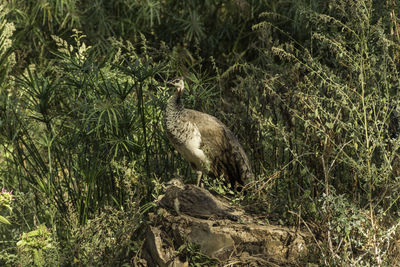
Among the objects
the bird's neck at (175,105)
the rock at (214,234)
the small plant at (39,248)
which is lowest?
the small plant at (39,248)

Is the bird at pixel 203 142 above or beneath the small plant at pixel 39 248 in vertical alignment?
above

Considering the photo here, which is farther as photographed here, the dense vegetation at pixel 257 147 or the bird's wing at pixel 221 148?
the bird's wing at pixel 221 148

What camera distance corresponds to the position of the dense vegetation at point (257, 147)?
11.0 ft

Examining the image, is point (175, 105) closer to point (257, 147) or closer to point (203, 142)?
point (203, 142)

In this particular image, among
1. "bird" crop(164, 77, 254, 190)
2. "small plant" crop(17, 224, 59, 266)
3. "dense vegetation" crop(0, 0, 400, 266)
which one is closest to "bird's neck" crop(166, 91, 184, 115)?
"bird" crop(164, 77, 254, 190)

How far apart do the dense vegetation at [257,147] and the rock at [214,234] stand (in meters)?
0.10

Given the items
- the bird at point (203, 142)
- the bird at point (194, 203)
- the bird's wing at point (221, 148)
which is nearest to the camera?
the bird at point (194, 203)

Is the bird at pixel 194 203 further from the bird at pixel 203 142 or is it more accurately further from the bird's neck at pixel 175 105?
the bird's neck at pixel 175 105

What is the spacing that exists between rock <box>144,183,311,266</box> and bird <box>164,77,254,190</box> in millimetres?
521

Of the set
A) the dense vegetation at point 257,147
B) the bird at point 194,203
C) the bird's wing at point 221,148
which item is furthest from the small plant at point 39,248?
the bird's wing at point 221,148

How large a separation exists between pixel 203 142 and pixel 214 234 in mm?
1049

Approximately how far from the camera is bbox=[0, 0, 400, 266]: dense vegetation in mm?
3346

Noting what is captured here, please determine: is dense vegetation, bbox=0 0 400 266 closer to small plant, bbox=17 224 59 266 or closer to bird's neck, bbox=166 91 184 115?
small plant, bbox=17 224 59 266

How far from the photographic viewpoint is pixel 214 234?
3459 millimetres
